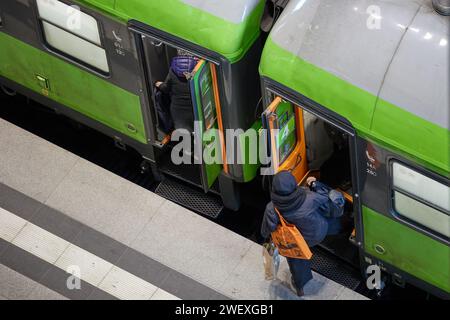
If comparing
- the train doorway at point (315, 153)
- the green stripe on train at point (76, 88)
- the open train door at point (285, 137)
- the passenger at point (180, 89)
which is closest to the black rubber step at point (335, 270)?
the train doorway at point (315, 153)

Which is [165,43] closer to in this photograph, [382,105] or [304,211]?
[304,211]

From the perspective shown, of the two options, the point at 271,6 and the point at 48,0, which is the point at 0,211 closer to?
the point at 48,0

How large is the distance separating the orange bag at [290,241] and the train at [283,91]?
1.88ft

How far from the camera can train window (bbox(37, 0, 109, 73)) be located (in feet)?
34.3

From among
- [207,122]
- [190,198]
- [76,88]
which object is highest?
[207,122]

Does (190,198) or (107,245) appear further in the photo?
(190,198)

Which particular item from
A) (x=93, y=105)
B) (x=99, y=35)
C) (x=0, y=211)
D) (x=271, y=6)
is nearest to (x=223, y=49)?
(x=271, y=6)

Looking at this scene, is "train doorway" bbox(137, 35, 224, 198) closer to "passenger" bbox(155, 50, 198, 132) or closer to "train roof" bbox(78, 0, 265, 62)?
"passenger" bbox(155, 50, 198, 132)

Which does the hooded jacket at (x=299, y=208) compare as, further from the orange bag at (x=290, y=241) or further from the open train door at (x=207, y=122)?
the open train door at (x=207, y=122)

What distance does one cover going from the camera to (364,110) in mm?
8766

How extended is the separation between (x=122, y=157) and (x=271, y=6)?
2.84m

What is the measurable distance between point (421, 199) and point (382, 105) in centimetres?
88

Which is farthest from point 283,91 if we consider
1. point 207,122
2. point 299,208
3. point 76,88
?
point 76,88

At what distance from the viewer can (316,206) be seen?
31.2 feet
